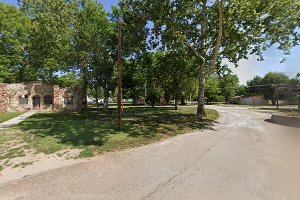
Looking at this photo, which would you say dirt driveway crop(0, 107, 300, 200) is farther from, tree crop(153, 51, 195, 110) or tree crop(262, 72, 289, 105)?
tree crop(262, 72, 289, 105)

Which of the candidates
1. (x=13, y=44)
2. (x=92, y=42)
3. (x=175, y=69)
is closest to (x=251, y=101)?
(x=175, y=69)

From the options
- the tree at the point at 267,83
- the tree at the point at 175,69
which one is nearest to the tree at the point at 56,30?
the tree at the point at 175,69

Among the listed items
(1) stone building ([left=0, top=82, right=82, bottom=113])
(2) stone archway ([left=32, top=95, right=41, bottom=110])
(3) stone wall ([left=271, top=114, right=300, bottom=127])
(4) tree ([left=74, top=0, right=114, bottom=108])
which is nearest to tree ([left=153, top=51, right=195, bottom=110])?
(4) tree ([left=74, top=0, right=114, bottom=108])

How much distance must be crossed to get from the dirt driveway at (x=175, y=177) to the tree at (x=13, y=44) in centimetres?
2786

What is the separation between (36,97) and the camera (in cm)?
2411

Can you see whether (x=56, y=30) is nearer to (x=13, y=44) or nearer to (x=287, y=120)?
(x=13, y=44)

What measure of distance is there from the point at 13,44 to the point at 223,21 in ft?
95.7

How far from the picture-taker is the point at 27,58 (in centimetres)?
2861

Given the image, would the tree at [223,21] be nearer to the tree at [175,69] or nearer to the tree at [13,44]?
the tree at [175,69]

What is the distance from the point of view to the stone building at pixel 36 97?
73.6ft

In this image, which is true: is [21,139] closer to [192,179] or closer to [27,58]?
[192,179]

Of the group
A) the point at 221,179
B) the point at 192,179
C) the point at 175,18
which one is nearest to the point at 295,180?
the point at 221,179

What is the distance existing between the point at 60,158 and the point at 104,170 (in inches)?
79.9

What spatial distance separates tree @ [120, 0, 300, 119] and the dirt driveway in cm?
1002
